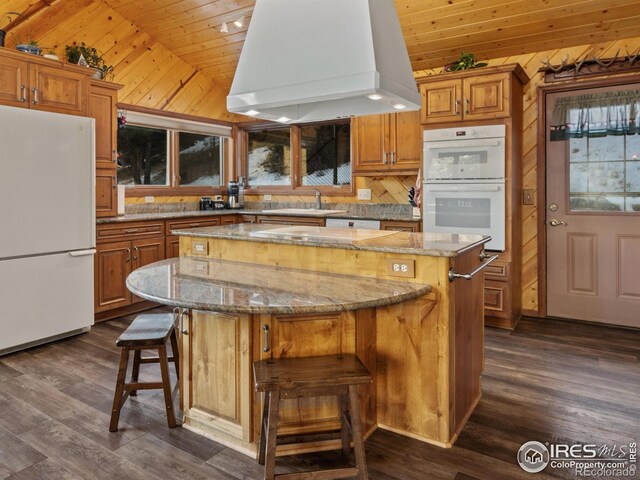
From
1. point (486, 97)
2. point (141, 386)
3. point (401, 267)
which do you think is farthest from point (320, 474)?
point (486, 97)

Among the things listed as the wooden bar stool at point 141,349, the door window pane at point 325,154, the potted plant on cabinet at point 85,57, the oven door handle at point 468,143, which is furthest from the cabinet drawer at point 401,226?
the potted plant on cabinet at point 85,57

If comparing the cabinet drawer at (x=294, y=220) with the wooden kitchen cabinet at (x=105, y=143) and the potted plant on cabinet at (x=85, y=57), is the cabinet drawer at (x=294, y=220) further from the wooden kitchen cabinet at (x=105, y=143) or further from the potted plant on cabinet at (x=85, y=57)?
the potted plant on cabinet at (x=85, y=57)

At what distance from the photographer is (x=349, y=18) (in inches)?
86.2

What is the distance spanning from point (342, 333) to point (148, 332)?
1.02 m

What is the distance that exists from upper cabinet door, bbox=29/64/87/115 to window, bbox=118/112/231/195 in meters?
0.87

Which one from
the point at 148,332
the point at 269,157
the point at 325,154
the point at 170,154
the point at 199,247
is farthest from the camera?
the point at 269,157

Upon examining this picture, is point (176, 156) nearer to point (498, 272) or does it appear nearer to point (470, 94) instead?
point (470, 94)

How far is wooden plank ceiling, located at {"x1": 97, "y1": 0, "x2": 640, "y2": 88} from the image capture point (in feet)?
12.0

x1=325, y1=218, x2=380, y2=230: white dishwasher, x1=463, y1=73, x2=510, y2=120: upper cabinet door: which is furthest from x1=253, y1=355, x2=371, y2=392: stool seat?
x1=463, y1=73, x2=510, y2=120: upper cabinet door

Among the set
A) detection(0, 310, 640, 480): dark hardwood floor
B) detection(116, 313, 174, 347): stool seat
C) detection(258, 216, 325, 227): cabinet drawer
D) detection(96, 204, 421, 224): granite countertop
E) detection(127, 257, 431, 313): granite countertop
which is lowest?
detection(0, 310, 640, 480): dark hardwood floor

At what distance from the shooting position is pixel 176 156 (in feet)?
18.5

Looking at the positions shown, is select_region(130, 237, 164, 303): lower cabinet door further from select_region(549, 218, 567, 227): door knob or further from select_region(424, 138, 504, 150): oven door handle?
→ select_region(549, 218, 567, 227): door knob

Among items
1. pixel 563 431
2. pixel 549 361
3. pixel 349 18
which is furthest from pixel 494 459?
pixel 349 18

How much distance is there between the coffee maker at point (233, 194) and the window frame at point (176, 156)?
162 mm
